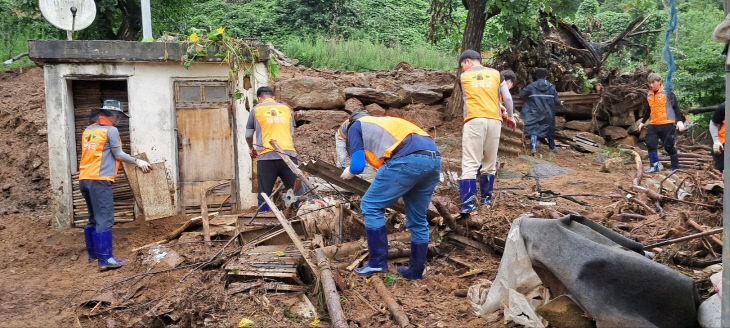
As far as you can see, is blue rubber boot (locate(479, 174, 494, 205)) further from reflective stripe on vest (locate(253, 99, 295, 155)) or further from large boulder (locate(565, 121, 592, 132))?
large boulder (locate(565, 121, 592, 132))

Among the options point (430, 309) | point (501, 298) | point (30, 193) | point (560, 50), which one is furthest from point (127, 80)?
point (560, 50)

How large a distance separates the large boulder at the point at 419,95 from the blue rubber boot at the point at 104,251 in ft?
23.7

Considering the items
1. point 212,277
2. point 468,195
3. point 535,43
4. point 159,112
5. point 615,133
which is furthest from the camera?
point 615,133

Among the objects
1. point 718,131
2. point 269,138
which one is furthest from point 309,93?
point 718,131

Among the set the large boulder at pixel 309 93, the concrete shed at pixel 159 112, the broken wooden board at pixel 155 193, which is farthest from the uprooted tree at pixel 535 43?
the broken wooden board at pixel 155 193

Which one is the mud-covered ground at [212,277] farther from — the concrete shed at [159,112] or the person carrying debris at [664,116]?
the person carrying debris at [664,116]

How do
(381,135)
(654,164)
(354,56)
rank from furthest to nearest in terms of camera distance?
1. (354,56)
2. (654,164)
3. (381,135)

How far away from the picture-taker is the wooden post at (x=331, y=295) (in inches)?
171

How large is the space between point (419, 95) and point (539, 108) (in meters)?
2.47

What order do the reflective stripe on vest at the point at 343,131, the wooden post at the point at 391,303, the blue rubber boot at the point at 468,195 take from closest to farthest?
the wooden post at the point at 391,303, the reflective stripe on vest at the point at 343,131, the blue rubber boot at the point at 468,195

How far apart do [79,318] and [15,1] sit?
11.6 metres

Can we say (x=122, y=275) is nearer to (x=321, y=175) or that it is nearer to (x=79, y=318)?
(x=79, y=318)

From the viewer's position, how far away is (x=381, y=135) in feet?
17.0

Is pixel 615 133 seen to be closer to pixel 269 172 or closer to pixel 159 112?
pixel 269 172
